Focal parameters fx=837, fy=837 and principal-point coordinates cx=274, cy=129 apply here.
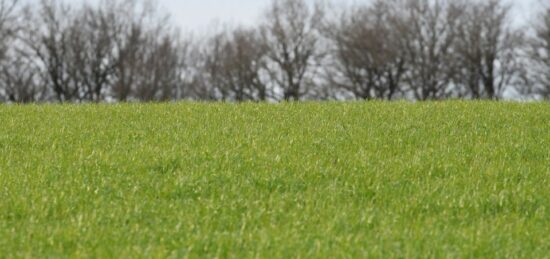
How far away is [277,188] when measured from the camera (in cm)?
1144

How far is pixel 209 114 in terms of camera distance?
19359mm

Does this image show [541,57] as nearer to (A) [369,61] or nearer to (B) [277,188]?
(A) [369,61]

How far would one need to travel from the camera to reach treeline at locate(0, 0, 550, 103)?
2940 inches

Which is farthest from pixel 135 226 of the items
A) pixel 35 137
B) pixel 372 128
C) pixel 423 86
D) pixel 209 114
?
pixel 423 86

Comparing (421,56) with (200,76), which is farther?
(200,76)

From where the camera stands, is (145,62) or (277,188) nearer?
(277,188)

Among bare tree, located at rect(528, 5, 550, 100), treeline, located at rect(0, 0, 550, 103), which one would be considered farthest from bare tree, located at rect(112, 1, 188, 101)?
bare tree, located at rect(528, 5, 550, 100)

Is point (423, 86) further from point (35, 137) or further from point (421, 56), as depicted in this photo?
point (35, 137)

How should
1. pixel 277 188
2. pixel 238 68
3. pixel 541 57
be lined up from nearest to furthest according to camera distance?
pixel 277 188 < pixel 541 57 < pixel 238 68

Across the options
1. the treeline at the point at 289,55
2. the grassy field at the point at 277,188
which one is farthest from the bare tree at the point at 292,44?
the grassy field at the point at 277,188

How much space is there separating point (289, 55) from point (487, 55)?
62.7 ft

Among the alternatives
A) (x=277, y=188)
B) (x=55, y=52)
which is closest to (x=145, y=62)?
(x=55, y=52)

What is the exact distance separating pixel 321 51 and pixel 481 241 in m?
74.1

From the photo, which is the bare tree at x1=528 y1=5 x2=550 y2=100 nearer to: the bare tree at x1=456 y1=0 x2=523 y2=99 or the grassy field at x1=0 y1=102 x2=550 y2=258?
the bare tree at x1=456 y1=0 x2=523 y2=99
